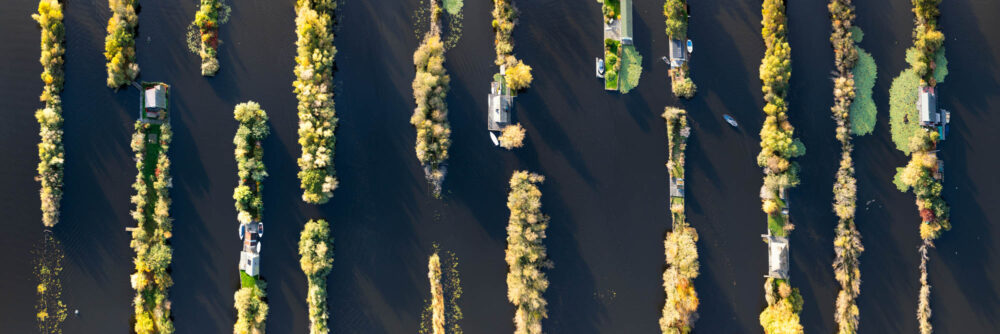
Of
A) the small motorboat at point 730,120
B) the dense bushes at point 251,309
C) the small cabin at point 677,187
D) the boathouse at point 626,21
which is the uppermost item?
the boathouse at point 626,21

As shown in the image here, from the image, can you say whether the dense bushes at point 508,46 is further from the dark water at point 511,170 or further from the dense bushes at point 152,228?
the dense bushes at point 152,228

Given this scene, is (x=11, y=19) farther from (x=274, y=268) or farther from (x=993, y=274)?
(x=993, y=274)

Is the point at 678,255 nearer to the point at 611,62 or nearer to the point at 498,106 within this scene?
the point at 611,62

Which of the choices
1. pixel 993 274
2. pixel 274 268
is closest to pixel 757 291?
pixel 993 274

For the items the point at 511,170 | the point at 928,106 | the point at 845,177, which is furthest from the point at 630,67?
the point at 928,106

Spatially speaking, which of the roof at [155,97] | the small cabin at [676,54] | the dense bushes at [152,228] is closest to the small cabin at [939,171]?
the small cabin at [676,54]

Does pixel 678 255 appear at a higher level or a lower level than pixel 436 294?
higher
